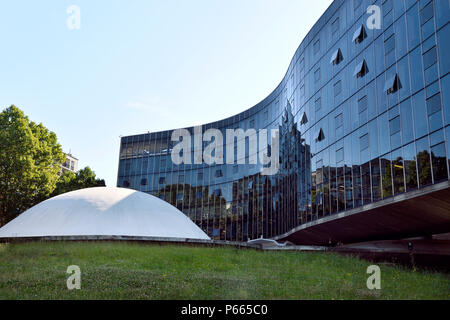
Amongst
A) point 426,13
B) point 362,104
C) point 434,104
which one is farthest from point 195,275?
point 426,13

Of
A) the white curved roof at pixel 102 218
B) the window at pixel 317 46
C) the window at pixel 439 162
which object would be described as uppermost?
the window at pixel 317 46

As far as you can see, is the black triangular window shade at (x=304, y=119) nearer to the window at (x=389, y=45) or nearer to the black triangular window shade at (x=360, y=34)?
the black triangular window shade at (x=360, y=34)

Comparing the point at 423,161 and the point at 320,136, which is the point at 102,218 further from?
the point at 423,161

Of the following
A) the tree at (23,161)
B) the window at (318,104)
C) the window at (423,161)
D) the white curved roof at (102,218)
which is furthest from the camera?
the tree at (23,161)

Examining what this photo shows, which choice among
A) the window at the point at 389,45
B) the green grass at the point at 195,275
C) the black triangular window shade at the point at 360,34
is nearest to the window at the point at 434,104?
the window at the point at 389,45

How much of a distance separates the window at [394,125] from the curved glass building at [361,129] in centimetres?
10

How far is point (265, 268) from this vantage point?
1956 cm

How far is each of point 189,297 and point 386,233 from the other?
2140 centimetres

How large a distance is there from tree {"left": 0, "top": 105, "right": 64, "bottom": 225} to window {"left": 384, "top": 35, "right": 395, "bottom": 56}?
3212 cm

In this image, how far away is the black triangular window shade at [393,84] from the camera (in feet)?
86.8

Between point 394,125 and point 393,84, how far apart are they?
237 cm

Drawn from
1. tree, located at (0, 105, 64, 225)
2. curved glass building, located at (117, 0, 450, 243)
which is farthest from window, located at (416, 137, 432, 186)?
tree, located at (0, 105, 64, 225)

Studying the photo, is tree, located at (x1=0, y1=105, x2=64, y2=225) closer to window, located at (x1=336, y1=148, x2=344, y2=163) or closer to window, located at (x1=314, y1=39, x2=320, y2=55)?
window, located at (x1=314, y1=39, x2=320, y2=55)

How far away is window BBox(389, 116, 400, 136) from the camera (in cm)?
2606
